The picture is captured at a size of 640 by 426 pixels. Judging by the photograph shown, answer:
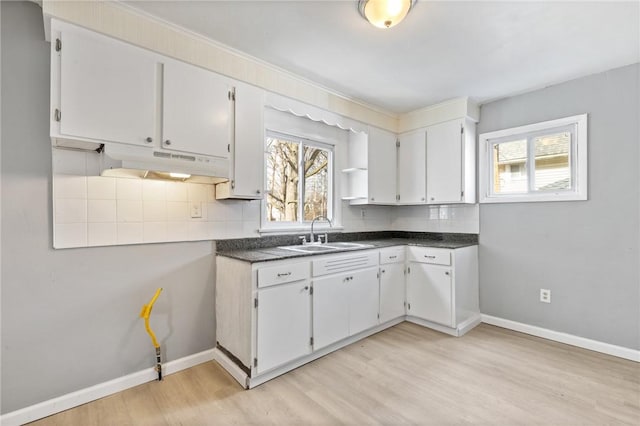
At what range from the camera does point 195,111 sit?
81.8 inches

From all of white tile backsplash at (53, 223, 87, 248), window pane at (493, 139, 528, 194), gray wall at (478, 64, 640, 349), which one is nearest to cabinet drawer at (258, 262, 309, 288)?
white tile backsplash at (53, 223, 87, 248)

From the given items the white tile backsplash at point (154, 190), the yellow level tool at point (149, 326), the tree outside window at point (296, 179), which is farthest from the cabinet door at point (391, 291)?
the white tile backsplash at point (154, 190)

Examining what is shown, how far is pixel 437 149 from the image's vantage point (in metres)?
3.41

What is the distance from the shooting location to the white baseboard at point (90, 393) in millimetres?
1686

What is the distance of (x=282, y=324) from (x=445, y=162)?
2452 millimetres

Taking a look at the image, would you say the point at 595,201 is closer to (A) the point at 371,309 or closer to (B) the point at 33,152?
(A) the point at 371,309

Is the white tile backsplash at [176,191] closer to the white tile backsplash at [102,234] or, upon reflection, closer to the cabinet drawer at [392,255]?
the white tile backsplash at [102,234]

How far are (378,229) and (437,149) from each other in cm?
122

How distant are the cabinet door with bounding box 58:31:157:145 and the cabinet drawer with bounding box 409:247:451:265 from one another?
2641mm

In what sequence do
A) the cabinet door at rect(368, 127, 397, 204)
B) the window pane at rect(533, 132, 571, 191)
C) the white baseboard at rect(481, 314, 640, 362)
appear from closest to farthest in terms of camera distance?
the white baseboard at rect(481, 314, 640, 362) < the window pane at rect(533, 132, 571, 191) < the cabinet door at rect(368, 127, 397, 204)

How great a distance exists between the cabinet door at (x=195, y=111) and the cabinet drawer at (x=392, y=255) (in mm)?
1785

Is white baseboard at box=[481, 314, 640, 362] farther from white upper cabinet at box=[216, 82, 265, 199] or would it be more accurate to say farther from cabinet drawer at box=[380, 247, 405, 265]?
white upper cabinet at box=[216, 82, 265, 199]

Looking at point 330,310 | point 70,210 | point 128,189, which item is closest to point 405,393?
point 330,310

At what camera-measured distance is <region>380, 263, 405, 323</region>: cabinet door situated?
303cm
